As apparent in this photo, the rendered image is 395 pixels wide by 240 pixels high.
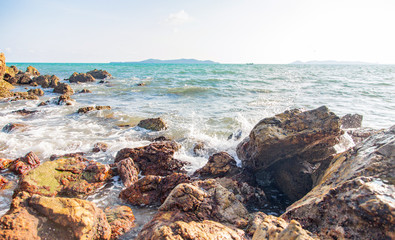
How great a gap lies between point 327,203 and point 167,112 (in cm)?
1178

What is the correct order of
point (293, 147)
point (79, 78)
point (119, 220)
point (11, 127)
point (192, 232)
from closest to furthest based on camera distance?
1. point (192, 232)
2. point (119, 220)
3. point (293, 147)
4. point (11, 127)
5. point (79, 78)

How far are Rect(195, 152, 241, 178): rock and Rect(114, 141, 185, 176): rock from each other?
91 cm

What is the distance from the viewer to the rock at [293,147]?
4.91 meters

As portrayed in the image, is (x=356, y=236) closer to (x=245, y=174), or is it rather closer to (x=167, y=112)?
(x=245, y=174)

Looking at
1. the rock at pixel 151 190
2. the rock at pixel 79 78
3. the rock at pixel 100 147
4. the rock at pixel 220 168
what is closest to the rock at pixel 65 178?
the rock at pixel 151 190

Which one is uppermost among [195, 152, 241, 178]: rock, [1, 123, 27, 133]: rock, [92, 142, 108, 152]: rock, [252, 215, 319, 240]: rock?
[252, 215, 319, 240]: rock

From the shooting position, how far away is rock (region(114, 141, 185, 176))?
6.19 m

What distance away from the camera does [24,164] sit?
6008mm

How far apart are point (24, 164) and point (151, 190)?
400 centimetres

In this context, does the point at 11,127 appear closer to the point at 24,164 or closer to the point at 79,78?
the point at 24,164

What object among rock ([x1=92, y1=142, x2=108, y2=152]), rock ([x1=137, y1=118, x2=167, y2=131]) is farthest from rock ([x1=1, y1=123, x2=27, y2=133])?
rock ([x1=137, y1=118, x2=167, y2=131])

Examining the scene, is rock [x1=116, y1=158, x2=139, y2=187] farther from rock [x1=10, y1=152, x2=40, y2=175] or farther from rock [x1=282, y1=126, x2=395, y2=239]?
rock [x1=282, y1=126, x2=395, y2=239]

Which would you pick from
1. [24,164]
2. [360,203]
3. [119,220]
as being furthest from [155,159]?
[360,203]

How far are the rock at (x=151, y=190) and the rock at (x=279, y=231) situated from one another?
2526 mm
